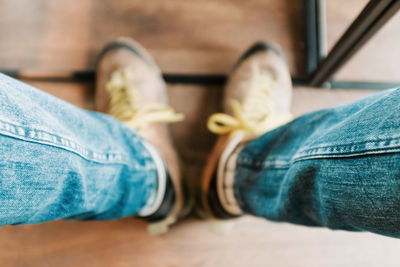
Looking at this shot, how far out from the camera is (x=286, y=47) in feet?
2.56

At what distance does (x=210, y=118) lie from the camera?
2.21ft

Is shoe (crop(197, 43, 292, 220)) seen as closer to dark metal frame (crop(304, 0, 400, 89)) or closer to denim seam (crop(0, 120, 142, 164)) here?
dark metal frame (crop(304, 0, 400, 89))

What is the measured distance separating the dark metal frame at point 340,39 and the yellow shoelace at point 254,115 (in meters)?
0.12

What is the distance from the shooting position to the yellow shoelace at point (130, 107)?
0.64 m

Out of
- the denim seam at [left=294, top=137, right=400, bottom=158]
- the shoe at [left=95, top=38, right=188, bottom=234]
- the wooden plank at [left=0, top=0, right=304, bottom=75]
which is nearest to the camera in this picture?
the denim seam at [left=294, top=137, right=400, bottom=158]

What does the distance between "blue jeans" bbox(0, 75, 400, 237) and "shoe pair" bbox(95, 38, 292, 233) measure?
0.11 meters

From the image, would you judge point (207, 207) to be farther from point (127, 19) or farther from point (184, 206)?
point (127, 19)

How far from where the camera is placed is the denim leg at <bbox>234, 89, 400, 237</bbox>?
9.4 inches

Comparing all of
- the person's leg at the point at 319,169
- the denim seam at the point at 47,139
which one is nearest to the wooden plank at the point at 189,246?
the person's leg at the point at 319,169

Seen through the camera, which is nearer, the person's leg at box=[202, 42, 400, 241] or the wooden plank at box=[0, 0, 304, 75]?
the person's leg at box=[202, 42, 400, 241]

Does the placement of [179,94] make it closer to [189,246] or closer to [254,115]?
[254,115]

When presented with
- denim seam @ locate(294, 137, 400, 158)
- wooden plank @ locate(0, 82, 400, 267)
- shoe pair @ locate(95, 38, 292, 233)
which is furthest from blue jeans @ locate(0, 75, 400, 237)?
wooden plank @ locate(0, 82, 400, 267)

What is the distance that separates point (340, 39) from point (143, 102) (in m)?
0.48

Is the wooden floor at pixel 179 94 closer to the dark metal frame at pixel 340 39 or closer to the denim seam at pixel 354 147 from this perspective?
the dark metal frame at pixel 340 39
